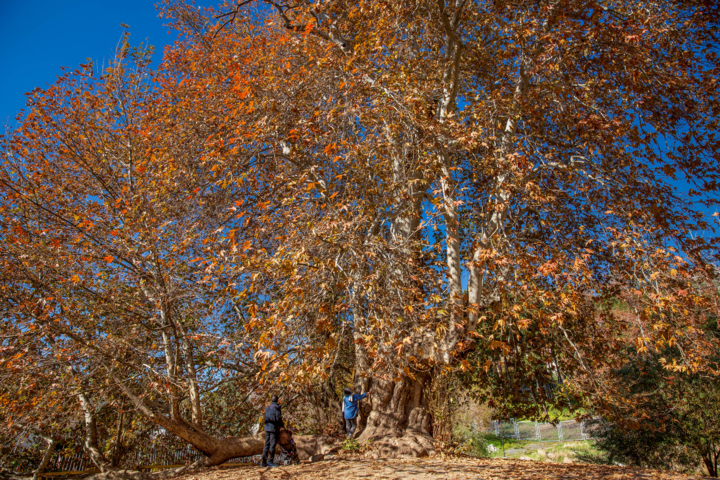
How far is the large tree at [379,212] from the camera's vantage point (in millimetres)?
6258

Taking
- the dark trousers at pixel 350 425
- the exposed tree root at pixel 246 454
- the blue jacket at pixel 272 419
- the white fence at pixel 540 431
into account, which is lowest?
the white fence at pixel 540 431

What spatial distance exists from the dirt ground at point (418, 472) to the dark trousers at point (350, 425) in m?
1.00

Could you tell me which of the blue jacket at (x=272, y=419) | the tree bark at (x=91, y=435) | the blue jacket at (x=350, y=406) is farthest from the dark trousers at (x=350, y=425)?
the tree bark at (x=91, y=435)

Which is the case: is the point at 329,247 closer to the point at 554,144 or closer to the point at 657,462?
the point at 554,144

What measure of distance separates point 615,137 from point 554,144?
1.53 m

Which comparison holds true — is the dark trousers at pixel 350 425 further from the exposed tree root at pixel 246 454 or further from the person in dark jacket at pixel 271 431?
the person in dark jacket at pixel 271 431

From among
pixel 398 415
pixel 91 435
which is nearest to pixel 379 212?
pixel 398 415

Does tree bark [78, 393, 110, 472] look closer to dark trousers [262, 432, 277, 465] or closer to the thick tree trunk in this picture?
dark trousers [262, 432, 277, 465]

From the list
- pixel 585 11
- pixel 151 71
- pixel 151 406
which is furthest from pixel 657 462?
pixel 151 71

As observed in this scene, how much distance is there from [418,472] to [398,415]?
1941 millimetres

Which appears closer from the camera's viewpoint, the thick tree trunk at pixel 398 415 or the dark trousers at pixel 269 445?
the dark trousers at pixel 269 445

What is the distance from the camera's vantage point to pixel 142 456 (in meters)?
9.68

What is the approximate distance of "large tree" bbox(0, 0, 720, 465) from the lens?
6258mm

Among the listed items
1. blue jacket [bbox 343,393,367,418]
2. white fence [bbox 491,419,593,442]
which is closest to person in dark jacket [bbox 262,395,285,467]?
blue jacket [bbox 343,393,367,418]
